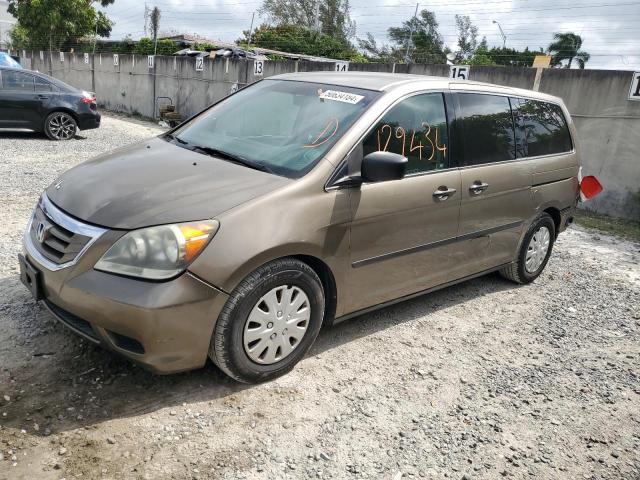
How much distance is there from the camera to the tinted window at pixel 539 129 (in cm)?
479

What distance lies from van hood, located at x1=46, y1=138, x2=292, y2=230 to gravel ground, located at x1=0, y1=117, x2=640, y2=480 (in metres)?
0.93

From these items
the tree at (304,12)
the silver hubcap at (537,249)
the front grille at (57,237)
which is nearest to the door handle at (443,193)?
the silver hubcap at (537,249)

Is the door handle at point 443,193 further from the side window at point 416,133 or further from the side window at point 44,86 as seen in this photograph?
the side window at point 44,86

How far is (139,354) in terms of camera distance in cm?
278

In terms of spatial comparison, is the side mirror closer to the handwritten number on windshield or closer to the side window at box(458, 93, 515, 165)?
the handwritten number on windshield

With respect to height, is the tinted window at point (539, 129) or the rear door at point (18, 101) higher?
the tinted window at point (539, 129)

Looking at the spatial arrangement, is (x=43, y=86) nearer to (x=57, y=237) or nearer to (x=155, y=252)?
(x=57, y=237)

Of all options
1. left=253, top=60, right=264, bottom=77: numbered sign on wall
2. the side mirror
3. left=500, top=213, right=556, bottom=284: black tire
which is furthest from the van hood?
left=253, top=60, right=264, bottom=77: numbered sign on wall

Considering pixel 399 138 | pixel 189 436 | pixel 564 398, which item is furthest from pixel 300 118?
pixel 564 398

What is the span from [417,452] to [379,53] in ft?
120

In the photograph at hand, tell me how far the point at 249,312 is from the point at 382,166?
1.16 meters

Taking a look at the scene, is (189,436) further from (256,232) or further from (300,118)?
(300,118)

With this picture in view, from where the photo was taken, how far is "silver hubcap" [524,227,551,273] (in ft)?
17.0

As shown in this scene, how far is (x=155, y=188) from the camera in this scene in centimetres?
309
